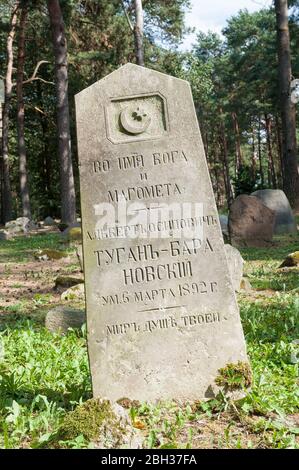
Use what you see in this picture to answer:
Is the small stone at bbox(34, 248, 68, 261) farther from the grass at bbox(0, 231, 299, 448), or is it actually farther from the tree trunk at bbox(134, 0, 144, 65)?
the tree trunk at bbox(134, 0, 144, 65)

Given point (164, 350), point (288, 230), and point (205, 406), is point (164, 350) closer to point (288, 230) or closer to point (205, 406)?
point (205, 406)

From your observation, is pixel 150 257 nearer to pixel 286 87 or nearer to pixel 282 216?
pixel 282 216

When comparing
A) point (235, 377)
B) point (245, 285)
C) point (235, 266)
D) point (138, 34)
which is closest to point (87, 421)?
point (235, 377)

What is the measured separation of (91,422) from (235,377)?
1180 mm

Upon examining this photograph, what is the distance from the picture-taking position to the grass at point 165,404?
350 centimetres

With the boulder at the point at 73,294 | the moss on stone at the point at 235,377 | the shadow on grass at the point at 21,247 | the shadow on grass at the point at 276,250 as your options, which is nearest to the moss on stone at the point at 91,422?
the moss on stone at the point at 235,377

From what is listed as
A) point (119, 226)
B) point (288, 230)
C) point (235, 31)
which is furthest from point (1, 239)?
point (235, 31)

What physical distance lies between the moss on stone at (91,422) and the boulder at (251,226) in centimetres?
916

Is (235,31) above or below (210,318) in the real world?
above

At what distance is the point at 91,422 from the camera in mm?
3402

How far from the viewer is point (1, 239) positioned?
1761cm

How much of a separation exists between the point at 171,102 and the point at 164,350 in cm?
188

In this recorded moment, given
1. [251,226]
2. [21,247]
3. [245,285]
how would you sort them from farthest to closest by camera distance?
1. [21,247]
2. [251,226]
3. [245,285]
